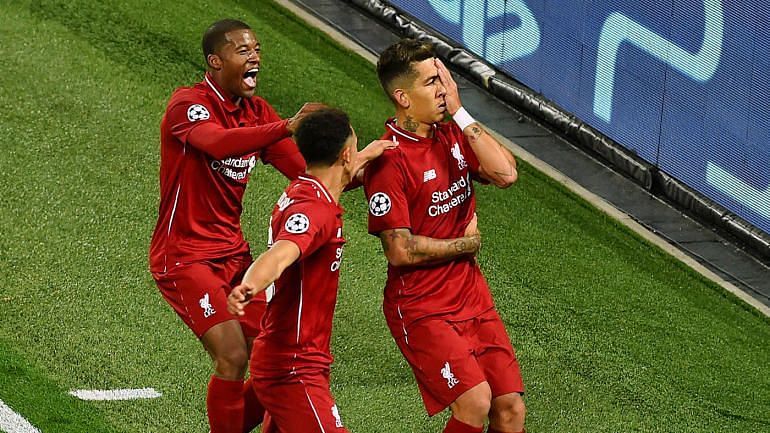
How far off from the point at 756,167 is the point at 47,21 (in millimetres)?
5913

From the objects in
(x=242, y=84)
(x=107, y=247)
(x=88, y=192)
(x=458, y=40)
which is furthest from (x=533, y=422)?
(x=458, y=40)

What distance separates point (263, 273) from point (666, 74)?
217 inches

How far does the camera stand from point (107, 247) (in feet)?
29.3

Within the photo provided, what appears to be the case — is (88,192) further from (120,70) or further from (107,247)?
(120,70)

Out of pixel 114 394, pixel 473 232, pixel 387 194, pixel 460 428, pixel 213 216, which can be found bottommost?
pixel 114 394

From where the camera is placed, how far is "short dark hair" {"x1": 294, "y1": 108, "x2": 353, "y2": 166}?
5.64 metres

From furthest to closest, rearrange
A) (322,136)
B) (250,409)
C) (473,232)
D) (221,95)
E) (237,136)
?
(221,95), (250,409), (473,232), (237,136), (322,136)

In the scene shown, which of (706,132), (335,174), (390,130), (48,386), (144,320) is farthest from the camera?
(706,132)

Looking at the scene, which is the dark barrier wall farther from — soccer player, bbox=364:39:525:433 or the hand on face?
the hand on face

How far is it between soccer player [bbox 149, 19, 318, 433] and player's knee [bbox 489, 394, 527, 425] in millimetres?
1140

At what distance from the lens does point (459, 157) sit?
6.41 m

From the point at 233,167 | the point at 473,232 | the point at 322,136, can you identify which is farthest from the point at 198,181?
the point at 473,232

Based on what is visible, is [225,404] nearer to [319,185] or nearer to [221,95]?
[319,185]

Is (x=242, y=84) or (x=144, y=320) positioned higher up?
(x=242, y=84)
